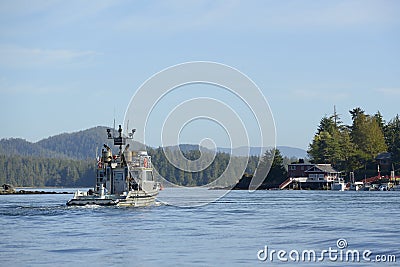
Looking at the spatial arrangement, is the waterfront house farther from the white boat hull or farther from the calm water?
the calm water

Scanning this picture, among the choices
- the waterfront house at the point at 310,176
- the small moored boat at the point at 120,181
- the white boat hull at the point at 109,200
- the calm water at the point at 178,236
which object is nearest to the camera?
the calm water at the point at 178,236

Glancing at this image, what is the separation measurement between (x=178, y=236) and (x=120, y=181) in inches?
1243

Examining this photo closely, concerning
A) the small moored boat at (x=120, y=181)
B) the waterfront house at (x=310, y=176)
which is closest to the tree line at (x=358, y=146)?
the waterfront house at (x=310, y=176)

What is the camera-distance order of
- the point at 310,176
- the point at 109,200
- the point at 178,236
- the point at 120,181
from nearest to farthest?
the point at 178,236
the point at 109,200
the point at 120,181
the point at 310,176

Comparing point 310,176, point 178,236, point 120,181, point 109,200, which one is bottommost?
point 178,236

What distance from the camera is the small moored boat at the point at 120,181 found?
2741 inches

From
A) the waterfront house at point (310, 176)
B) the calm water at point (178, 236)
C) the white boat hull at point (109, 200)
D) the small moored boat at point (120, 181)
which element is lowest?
the calm water at point (178, 236)

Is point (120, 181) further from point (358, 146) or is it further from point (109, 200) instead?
point (358, 146)

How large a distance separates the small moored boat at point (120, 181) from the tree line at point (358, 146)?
90747mm

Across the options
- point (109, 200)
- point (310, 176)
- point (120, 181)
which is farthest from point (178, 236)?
point (310, 176)

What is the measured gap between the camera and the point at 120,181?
74688 mm

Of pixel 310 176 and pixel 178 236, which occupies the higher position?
pixel 310 176

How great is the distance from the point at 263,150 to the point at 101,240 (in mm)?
132132

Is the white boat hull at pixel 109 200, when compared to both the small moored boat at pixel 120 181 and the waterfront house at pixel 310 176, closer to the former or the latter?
the small moored boat at pixel 120 181
